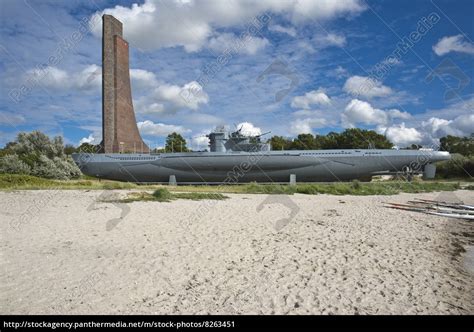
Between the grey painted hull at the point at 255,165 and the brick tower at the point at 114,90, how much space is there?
6001mm

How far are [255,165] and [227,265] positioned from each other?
21.6 m

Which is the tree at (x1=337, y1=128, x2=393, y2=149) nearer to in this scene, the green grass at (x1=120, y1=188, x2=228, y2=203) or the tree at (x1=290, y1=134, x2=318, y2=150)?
the tree at (x1=290, y1=134, x2=318, y2=150)

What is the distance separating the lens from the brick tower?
3350cm

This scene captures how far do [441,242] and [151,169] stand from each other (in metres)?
23.7

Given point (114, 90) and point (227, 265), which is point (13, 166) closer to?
point (114, 90)

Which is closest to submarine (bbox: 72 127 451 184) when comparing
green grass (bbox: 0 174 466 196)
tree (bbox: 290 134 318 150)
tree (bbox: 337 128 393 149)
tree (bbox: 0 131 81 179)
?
tree (bbox: 0 131 81 179)

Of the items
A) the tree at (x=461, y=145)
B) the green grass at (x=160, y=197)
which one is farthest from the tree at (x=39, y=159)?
the tree at (x=461, y=145)

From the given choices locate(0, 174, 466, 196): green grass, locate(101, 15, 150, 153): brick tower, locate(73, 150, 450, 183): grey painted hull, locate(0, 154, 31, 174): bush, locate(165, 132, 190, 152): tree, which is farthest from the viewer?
locate(165, 132, 190, 152): tree

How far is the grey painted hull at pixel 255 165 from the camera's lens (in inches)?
1038

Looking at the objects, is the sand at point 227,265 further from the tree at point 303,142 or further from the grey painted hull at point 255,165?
the tree at point 303,142

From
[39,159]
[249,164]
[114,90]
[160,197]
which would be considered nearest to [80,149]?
[114,90]

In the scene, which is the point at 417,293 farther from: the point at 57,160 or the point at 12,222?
the point at 57,160

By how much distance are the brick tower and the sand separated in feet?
80.9

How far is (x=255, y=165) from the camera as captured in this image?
27.0 m
